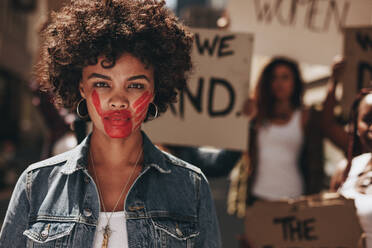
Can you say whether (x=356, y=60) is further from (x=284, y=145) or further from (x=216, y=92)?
(x=216, y=92)

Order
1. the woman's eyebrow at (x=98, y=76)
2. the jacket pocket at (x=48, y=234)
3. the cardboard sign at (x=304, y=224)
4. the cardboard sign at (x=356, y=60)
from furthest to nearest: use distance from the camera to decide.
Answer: the cardboard sign at (x=356, y=60) → the cardboard sign at (x=304, y=224) → the woman's eyebrow at (x=98, y=76) → the jacket pocket at (x=48, y=234)

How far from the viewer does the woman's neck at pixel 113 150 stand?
1901 millimetres

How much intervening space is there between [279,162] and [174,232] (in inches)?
82.6

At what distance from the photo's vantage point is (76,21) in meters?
1.89

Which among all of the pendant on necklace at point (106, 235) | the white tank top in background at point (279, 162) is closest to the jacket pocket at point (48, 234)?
the pendant on necklace at point (106, 235)

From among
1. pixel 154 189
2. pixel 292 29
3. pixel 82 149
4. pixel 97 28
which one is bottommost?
pixel 154 189

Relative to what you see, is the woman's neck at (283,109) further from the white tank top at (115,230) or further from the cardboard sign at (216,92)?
the white tank top at (115,230)

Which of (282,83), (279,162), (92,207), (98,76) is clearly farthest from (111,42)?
(282,83)

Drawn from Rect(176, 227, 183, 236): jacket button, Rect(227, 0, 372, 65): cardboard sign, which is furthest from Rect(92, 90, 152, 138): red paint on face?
Rect(227, 0, 372, 65): cardboard sign

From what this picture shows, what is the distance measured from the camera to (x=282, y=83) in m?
4.04

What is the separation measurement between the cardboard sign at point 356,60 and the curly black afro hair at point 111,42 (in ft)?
6.16

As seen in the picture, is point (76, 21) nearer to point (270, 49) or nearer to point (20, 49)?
point (270, 49)

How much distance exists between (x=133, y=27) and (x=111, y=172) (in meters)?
0.58

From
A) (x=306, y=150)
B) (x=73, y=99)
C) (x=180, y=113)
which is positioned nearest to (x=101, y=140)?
(x=73, y=99)
